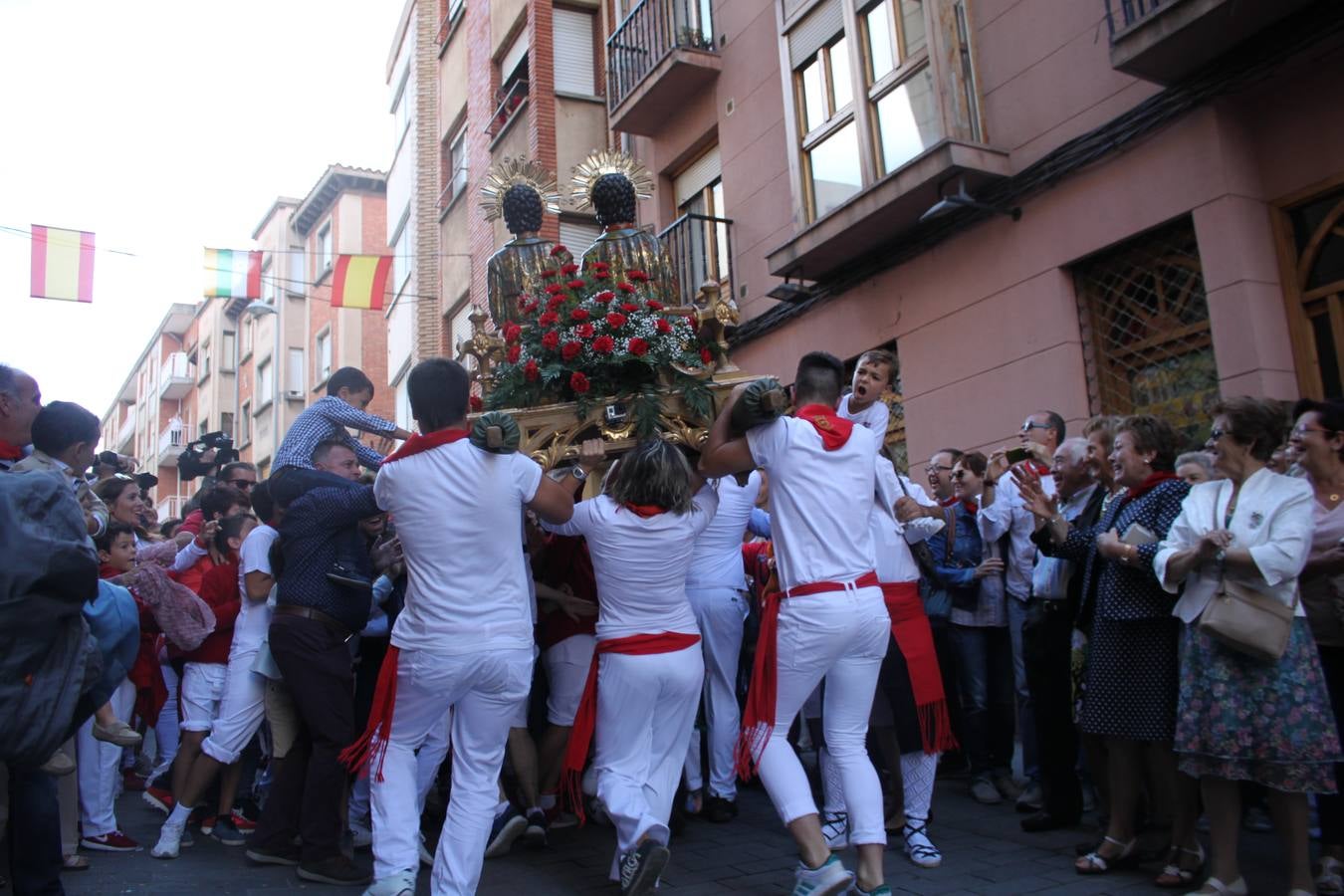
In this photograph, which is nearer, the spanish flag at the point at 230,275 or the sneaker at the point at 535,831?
the sneaker at the point at 535,831

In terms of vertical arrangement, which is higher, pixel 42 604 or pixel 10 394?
pixel 10 394

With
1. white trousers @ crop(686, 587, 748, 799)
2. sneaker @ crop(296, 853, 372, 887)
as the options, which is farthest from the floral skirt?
sneaker @ crop(296, 853, 372, 887)

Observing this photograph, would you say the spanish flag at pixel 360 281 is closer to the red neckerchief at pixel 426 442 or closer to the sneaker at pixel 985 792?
the sneaker at pixel 985 792

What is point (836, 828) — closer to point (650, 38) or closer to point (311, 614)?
point (311, 614)

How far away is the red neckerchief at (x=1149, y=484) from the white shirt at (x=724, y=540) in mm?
1795

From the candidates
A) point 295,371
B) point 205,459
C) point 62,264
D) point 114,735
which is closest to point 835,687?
point 114,735

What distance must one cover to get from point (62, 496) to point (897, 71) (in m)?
8.49

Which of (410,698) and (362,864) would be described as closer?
(410,698)

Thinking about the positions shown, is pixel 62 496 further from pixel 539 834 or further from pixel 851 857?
pixel 851 857

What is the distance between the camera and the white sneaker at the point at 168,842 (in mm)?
5082

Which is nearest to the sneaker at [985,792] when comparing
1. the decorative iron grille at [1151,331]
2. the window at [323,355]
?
the decorative iron grille at [1151,331]

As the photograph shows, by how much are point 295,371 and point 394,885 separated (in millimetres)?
30534

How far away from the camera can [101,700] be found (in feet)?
13.1

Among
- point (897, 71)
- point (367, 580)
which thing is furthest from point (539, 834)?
point (897, 71)
